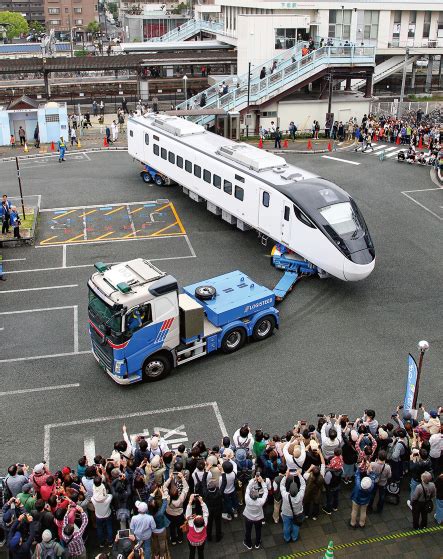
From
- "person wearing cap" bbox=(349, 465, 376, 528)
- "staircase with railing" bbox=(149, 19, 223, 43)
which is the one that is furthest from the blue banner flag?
"staircase with railing" bbox=(149, 19, 223, 43)

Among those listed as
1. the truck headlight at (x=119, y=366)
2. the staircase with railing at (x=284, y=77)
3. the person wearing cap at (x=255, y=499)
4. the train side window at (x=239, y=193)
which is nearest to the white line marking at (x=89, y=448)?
the truck headlight at (x=119, y=366)

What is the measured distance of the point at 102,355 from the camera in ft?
52.5

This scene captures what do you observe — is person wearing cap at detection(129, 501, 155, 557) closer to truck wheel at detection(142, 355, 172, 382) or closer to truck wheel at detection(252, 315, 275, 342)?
truck wheel at detection(142, 355, 172, 382)

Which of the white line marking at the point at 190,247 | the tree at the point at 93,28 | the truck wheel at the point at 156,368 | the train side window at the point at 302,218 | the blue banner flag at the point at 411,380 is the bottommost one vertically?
the truck wheel at the point at 156,368

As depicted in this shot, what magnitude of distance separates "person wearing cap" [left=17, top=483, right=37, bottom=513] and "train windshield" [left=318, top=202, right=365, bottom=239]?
12.8 meters

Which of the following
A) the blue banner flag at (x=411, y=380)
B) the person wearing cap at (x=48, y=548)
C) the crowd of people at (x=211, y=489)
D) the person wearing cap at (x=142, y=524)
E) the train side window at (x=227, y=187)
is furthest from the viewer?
the train side window at (x=227, y=187)

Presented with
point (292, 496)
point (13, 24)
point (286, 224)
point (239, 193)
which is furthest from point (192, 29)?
point (292, 496)

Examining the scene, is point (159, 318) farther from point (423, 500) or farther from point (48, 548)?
point (423, 500)

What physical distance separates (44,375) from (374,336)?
9.47 m

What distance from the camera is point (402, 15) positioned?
5159 cm

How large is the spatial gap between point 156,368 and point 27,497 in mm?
6065

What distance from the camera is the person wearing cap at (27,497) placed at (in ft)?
34.6

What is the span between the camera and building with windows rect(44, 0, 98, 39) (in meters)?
125

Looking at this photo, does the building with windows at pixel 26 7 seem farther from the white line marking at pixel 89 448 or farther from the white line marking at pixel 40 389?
the white line marking at pixel 89 448
